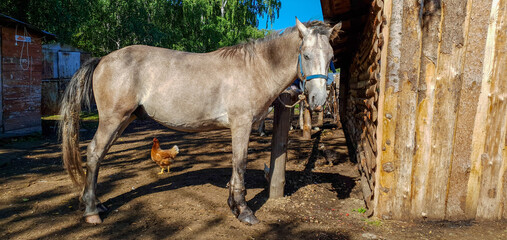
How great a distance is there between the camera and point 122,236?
323 cm

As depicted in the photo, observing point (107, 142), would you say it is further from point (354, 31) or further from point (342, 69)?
point (342, 69)

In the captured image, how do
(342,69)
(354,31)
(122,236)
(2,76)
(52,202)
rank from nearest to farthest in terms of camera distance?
1. (122,236)
2. (52,202)
3. (354,31)
4. (2,76)
5. (342,69)

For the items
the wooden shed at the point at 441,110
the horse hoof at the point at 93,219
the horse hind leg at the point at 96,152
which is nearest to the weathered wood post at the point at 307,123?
the wooden shed at the point at 441,110

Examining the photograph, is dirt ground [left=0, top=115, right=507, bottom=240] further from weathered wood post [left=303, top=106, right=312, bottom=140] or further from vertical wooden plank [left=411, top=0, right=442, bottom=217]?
weathered wood post [left=303, top=106, right=312, bottom=140]

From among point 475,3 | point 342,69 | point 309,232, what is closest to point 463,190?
point 309,232

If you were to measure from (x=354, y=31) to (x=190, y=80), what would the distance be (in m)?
4.75

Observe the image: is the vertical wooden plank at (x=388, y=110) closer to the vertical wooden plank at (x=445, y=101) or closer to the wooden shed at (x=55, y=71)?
the vertical wooden plank at (x=445, y=101)

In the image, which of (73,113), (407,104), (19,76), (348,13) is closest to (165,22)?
(19,76)

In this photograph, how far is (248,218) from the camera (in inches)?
145

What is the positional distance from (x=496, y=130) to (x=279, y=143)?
276 centimetres

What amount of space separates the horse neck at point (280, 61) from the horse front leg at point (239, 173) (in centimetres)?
65

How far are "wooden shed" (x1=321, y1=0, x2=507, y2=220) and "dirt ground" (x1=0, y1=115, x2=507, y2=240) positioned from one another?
1.04ft

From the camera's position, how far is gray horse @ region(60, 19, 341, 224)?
3539 millimetres

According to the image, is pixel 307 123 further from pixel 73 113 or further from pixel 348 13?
pixel 73 113
